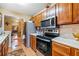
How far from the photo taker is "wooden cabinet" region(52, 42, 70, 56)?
6.14 ft

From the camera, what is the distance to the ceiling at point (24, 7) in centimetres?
206

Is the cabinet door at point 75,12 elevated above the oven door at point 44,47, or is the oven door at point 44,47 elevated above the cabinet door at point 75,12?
the cabinet door at point 75,12

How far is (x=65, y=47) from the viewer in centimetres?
190

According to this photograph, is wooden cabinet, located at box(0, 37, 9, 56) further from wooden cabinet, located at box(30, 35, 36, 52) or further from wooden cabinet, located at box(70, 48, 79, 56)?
wooden cabinet, located at box(70, 48, 79, 56)

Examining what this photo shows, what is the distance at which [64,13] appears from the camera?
7.57 ft

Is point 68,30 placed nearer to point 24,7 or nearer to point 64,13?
point 64,13


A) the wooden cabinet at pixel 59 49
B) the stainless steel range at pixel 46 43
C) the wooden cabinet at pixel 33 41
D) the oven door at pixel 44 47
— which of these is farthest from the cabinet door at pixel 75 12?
the wooden cabinet at pixel 33 41

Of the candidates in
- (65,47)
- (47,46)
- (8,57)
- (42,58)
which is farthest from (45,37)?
(8,57)

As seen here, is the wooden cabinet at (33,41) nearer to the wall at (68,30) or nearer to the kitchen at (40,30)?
the kitchen at (40,30)

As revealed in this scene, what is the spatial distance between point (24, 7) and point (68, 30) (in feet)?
3.42

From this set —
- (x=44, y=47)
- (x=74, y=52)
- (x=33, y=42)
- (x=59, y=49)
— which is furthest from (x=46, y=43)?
(x=74, y=52)

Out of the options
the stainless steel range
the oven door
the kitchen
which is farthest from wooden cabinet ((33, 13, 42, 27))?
the oven door

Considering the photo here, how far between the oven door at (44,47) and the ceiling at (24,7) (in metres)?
0.71

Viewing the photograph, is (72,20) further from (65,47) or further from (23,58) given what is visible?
(23,58)
